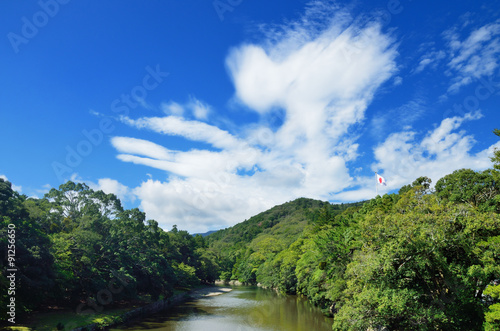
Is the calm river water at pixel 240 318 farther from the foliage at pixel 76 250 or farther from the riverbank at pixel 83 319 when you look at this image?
the foliage at pixel 76 250

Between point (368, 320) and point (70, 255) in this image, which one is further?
point (70, 255)

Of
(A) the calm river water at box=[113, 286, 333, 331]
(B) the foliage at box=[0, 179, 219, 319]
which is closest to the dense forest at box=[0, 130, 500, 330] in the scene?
(B) the foliage at box=[0, 179, 219, 319]

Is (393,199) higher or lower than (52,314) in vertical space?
higher

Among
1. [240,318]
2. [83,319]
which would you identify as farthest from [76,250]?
[240,318]

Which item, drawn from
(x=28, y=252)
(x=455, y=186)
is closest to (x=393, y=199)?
(x=455, y=186)

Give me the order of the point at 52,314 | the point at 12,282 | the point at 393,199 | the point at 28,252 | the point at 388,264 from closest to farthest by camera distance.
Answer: the point at 388,264 < the point at 12,282 < the point at 28,252 < the point at 52,314 < the point at 393,199

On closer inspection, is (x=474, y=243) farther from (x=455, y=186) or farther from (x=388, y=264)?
(x=455, y=186)

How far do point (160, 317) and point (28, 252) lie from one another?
18.8 metres

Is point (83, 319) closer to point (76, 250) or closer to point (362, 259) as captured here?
point (76, 250)

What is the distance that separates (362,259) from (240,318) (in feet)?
69.4

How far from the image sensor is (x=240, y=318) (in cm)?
3591

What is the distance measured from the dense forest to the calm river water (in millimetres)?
3059

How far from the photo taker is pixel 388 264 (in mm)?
17328

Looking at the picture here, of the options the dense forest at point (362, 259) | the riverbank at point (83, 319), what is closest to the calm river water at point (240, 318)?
the riverbank at point (83, 319)
